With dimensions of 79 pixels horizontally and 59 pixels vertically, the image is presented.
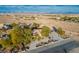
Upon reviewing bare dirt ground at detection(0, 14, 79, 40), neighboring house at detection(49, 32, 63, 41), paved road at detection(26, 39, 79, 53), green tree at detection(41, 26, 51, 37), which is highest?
bare dirt ground at detection(0, 14, 79, 40)

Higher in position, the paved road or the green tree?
the green tree

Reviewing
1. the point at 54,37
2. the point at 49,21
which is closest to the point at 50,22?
the point at 49,21

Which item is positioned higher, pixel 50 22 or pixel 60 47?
pixel 50 22

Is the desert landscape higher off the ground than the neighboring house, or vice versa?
the desert landscape

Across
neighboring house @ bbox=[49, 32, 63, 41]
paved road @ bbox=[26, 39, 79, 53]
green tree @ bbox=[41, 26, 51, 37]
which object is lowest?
paved road @ bbox=[26, 39, 79, 53]

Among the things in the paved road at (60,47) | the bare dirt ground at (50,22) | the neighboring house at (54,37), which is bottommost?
the paved road at (60,47)

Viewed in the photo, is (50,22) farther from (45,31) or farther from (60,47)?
(60,47)

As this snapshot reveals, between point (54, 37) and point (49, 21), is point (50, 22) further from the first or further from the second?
point (54, 37)

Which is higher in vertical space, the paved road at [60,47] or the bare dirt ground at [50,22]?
the bare dirt ground at [50,22]
